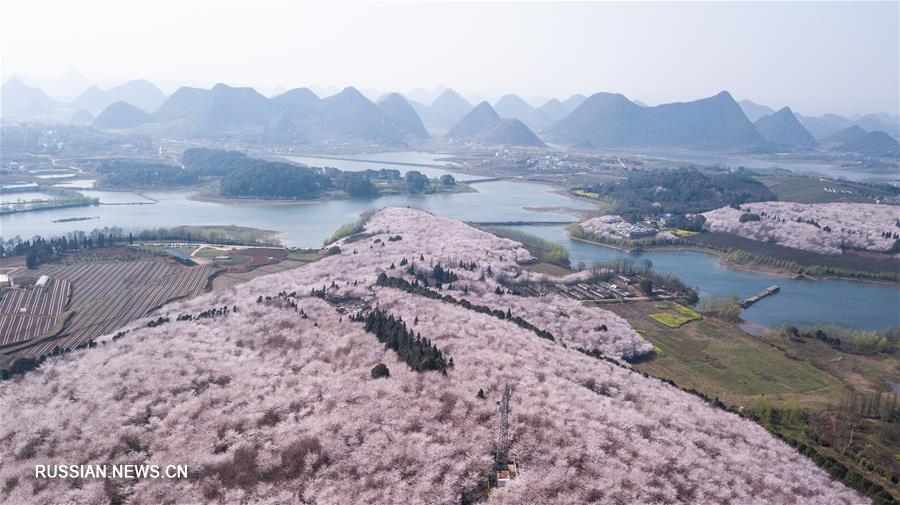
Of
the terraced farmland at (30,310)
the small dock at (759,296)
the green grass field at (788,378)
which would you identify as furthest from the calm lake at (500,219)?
the terraced farmland at (30,310)

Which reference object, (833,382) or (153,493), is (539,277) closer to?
(833,382)

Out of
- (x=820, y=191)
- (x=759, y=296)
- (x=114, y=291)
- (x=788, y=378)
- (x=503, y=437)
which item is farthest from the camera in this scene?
(x=820, y=191)

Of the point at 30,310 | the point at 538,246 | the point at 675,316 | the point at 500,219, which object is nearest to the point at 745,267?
the point at 675,316

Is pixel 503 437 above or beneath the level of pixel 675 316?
above

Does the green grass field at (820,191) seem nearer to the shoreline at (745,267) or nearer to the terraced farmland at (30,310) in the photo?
the shoreline at (745,267)

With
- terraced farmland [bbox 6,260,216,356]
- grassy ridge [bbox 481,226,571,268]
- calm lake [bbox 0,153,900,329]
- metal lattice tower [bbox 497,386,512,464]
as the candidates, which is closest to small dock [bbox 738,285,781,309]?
calm lake [bbox 0,153,900,329]

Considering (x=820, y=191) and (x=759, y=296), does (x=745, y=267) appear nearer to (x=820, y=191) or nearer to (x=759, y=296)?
(x=759, y=296)
